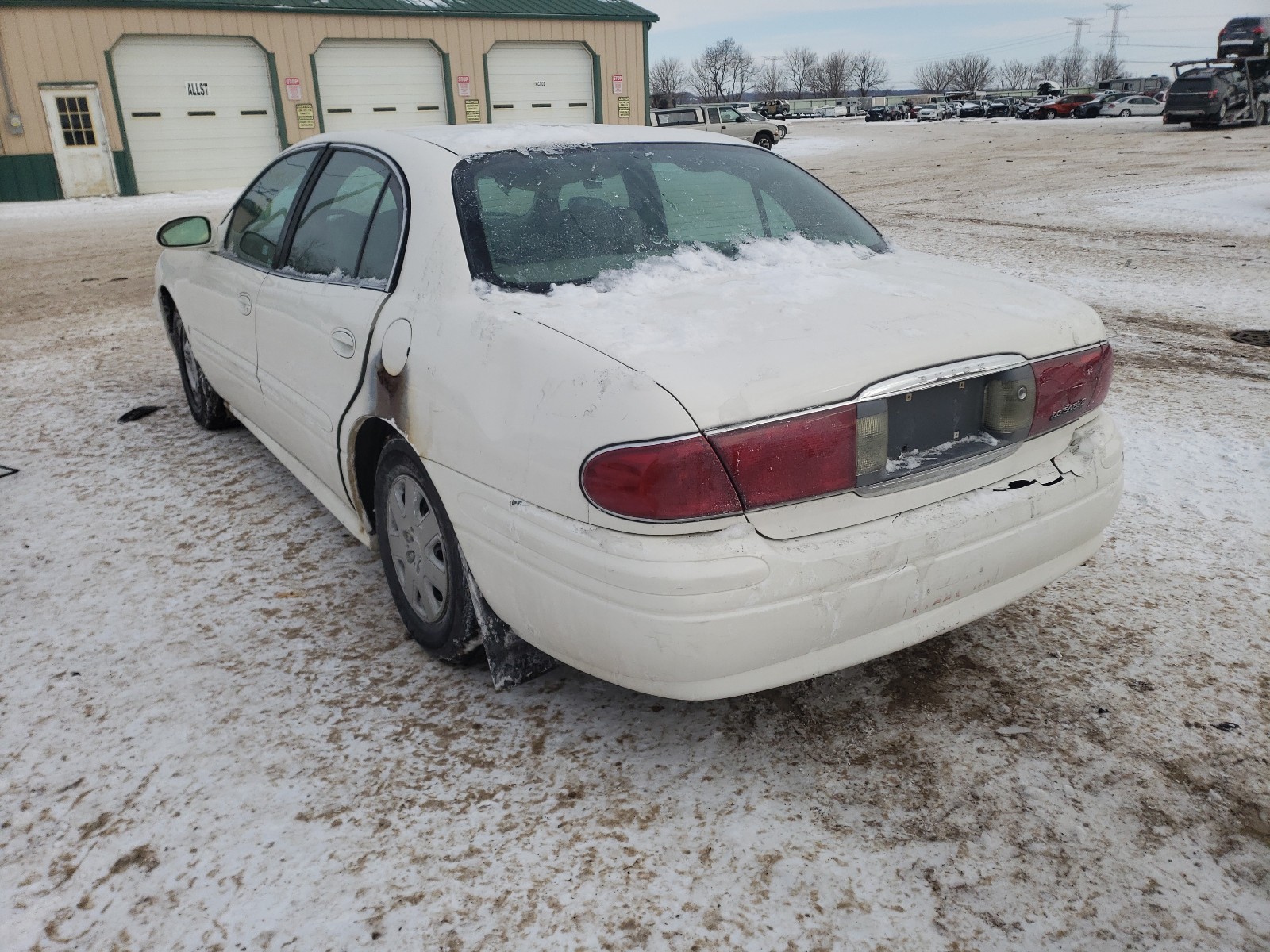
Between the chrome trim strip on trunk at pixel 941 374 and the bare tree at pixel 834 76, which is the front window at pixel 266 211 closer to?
the chrome trim strip on trunk at pixel 941 374

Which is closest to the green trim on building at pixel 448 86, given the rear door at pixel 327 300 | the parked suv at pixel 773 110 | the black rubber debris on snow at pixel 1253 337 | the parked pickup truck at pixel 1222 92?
the parked pickup truck at pixel 1222 92

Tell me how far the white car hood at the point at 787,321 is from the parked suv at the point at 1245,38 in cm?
3184

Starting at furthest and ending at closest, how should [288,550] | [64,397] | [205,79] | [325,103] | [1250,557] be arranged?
[325,103]
[205,79]
[64,397]
[288,550]
[1250,557]

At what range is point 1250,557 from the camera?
3299 mm

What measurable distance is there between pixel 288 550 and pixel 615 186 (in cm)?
184

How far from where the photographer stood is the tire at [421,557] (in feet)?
8.50

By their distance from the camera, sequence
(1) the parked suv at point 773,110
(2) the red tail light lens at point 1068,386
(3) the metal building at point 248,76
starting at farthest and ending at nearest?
1. (1) the parked suv at point 773,110
2. (3) the metal building at point 248,76
3. (2) the red tail light lens at point 1068,386

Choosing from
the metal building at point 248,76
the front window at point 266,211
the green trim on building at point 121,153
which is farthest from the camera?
the green trim on building at point 121,153

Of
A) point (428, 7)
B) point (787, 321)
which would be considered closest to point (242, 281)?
point (787, 321)

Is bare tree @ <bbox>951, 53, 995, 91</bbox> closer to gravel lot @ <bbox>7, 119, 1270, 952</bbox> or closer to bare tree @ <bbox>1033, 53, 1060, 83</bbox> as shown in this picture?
bare tree @ <bbox>1033, 53, 1060, 83</bbox>

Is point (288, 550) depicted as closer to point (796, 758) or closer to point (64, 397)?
point (796, 758)

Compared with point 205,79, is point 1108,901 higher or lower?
lower

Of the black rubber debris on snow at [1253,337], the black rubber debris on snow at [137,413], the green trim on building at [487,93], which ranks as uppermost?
the green trim on building at [487,93]

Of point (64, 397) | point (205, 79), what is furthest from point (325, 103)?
point (64, 397)
